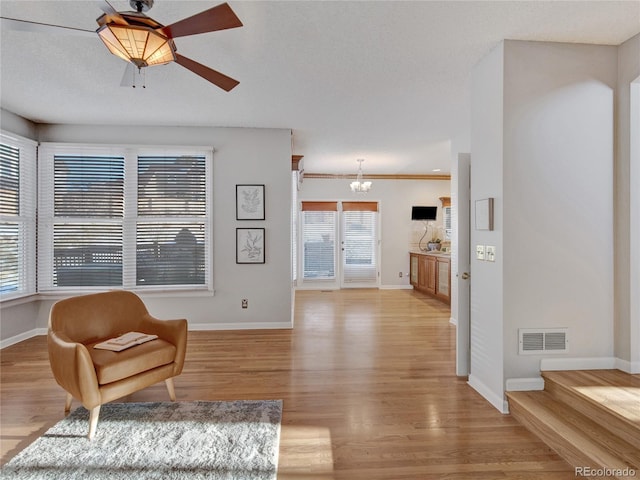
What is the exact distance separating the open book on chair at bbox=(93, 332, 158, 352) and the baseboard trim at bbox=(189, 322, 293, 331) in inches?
77.9

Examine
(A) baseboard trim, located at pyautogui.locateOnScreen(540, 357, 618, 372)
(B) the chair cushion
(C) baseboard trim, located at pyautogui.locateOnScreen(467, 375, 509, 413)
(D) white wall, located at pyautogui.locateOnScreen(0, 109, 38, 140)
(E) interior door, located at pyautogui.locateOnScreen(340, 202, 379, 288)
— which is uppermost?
(D) white wall, located at pyautogui.locateOnScreen(0, 109, 38, 140)

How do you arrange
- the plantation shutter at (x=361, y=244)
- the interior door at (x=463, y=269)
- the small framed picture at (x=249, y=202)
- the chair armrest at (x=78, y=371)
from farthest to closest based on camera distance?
the plantation shutter at (x=361, y=244)
the small framed picture at (x=249, y=202)
the interior door at (x=463, y=269)
the chair armrest at (x=78, y=371)

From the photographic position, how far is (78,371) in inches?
86.7

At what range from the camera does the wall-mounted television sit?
8414 millimetres

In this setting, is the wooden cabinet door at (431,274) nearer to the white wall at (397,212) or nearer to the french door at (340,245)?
the white wall at (397,212)

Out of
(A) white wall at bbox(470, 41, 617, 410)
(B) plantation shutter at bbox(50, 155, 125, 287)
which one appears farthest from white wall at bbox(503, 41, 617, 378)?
(B) plantation shutter at bbox(50, 155, 125, 287)

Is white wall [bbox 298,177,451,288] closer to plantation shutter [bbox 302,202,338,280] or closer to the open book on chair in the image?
plantation shutter [bbox 302,202,338,280]

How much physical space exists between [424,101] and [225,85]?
241cm

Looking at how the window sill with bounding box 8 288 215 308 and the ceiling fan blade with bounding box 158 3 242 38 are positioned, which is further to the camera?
the window sill with bounding box 8 288 215 308

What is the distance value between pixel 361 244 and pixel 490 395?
585cm

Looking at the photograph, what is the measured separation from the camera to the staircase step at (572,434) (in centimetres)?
188

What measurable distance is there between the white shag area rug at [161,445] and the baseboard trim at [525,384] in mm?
1788

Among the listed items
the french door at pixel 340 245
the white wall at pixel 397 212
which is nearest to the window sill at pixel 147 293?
the french door at pixel 340 245

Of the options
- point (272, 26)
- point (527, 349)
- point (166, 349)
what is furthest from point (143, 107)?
point (527, 349)
